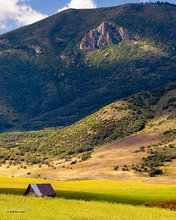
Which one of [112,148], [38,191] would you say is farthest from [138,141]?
[38,191]

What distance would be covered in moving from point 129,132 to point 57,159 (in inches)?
1380


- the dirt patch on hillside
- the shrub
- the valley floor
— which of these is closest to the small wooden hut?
the valley floor

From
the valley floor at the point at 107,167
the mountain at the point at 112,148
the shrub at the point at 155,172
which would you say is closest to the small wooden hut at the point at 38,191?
the valley floor at the point at 107,167

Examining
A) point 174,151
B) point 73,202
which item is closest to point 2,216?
point 73,202

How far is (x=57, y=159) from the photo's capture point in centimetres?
15912

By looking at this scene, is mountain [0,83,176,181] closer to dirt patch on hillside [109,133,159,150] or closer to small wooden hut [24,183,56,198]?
dirt patch on hillside [109,133,159,150]

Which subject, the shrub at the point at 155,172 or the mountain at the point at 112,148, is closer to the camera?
the shrub at the point at 155,172

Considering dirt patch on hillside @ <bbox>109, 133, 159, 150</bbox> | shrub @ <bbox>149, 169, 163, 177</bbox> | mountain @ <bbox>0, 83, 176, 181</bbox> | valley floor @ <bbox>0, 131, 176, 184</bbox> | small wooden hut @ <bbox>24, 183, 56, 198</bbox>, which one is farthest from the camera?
dirt patch on hillside @ <bbox>109, 133, 159, 150</bbox>

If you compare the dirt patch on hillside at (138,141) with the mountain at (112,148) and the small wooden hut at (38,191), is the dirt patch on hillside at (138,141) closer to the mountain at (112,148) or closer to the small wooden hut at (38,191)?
the mountain at (112,148)

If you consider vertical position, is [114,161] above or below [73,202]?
below

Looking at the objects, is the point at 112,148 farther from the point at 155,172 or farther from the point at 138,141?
the point at 155,172

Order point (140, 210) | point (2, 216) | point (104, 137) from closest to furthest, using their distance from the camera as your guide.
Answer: point (2, 216), point (140, 210), point (104, 137)

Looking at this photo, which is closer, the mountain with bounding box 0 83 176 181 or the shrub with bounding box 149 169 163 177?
the shrub with bounding box 149 169 163 177

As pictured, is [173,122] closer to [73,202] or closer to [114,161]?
[114,161]
